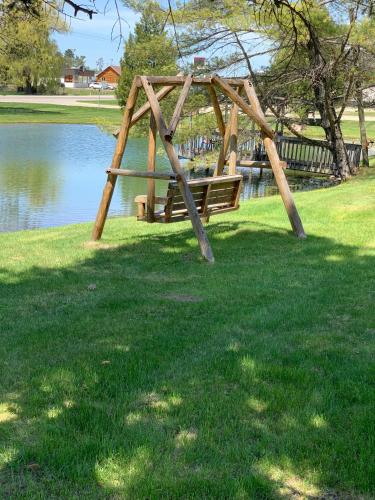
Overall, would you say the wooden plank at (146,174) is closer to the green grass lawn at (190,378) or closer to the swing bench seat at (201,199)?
the swing bench seat at (201,199)

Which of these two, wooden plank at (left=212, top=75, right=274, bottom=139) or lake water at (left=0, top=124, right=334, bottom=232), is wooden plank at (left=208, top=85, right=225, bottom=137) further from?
lake water at (left=0, top=124, right=334, bottom=232)

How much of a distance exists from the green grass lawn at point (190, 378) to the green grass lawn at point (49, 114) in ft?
126

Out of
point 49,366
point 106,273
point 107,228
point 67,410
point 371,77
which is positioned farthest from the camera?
point 371,77

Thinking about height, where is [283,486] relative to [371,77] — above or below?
below

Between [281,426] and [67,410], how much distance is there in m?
1.17

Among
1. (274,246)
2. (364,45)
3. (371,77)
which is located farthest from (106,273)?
(371,77)

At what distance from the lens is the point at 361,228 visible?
949cm

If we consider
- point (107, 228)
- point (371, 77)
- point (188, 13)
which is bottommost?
point (107, 228)

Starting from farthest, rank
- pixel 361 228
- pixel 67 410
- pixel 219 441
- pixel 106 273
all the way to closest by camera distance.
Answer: pixel 361 228, pixel 106 273, pixel 67 410, pixel 219 441

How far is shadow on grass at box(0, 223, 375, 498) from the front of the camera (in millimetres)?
2773

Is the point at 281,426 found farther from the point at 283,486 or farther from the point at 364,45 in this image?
the point at 364,45

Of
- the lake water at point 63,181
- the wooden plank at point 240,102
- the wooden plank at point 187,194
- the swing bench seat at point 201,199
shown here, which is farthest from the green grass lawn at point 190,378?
the lake water at point 63,181

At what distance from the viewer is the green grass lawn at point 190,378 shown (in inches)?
109

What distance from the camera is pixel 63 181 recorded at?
71.6 ft
